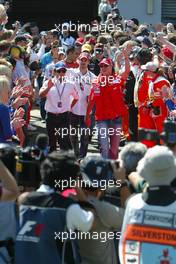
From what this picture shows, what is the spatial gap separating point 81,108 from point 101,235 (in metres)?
5.63

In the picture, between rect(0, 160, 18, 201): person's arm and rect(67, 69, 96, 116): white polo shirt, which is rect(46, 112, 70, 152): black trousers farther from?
rect(0, 160, 18, 201): person's arm

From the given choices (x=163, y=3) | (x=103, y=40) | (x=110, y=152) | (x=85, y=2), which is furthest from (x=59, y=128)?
(x=163, y=3)

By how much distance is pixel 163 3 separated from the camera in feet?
82.2

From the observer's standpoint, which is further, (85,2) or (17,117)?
(85,2)

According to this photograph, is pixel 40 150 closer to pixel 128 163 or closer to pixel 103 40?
pixel 128 163

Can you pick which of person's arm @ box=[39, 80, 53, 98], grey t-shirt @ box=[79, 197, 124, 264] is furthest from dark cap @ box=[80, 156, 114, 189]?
person's arm @ box=[39, 80, 53, 98]

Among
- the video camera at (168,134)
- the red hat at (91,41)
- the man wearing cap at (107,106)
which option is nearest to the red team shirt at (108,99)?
the man wearing cap at (107,106)

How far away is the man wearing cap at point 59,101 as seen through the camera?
32.8ft

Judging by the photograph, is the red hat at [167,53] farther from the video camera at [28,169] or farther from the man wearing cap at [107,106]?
the video camera at [28,169]

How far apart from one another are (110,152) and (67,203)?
5.69m

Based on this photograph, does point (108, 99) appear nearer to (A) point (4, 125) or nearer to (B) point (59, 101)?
(B) point (59, 101)

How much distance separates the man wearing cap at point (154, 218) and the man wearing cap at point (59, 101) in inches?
229

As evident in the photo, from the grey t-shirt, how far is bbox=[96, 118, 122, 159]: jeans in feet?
16.6

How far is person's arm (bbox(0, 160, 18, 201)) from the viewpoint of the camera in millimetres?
4445
